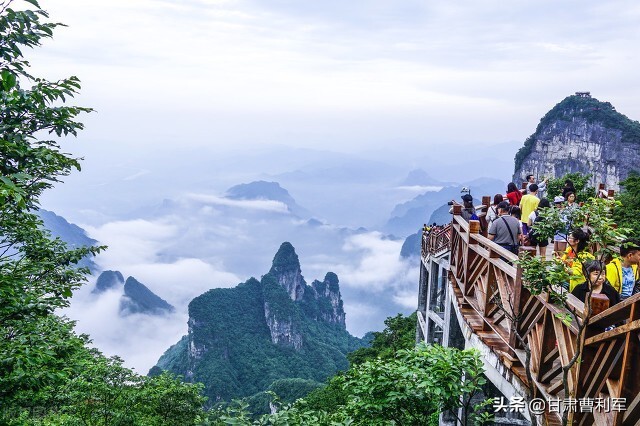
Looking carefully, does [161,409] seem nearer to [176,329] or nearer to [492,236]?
[492,236]

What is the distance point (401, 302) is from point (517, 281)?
189 meters

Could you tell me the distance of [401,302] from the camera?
616ft

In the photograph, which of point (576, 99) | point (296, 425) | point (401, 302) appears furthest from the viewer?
point (401, 302)

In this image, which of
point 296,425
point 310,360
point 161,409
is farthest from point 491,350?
point 310,360

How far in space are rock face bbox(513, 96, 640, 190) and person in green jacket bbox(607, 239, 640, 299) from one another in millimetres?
63698

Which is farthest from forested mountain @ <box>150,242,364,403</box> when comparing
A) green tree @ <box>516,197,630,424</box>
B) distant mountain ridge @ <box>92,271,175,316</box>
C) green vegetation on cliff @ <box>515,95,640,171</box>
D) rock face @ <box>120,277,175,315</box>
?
green tree @ <box>516,197,630,424</box>

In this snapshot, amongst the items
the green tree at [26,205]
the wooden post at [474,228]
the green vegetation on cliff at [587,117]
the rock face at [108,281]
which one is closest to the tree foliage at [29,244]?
the green tree at [26,205]

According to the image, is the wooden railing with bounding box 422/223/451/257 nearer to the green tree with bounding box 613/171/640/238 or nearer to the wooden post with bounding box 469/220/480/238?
the green tree with bounding box 613/171/640/238

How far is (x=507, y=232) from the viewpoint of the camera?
674cm

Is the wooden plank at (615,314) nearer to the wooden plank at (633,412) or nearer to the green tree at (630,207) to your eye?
the wooden plank at (633,412)

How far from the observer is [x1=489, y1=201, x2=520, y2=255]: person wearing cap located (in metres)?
6.71

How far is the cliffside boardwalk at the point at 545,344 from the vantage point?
315 cm

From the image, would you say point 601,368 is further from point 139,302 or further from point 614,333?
point 139,302

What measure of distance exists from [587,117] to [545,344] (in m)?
75.5
